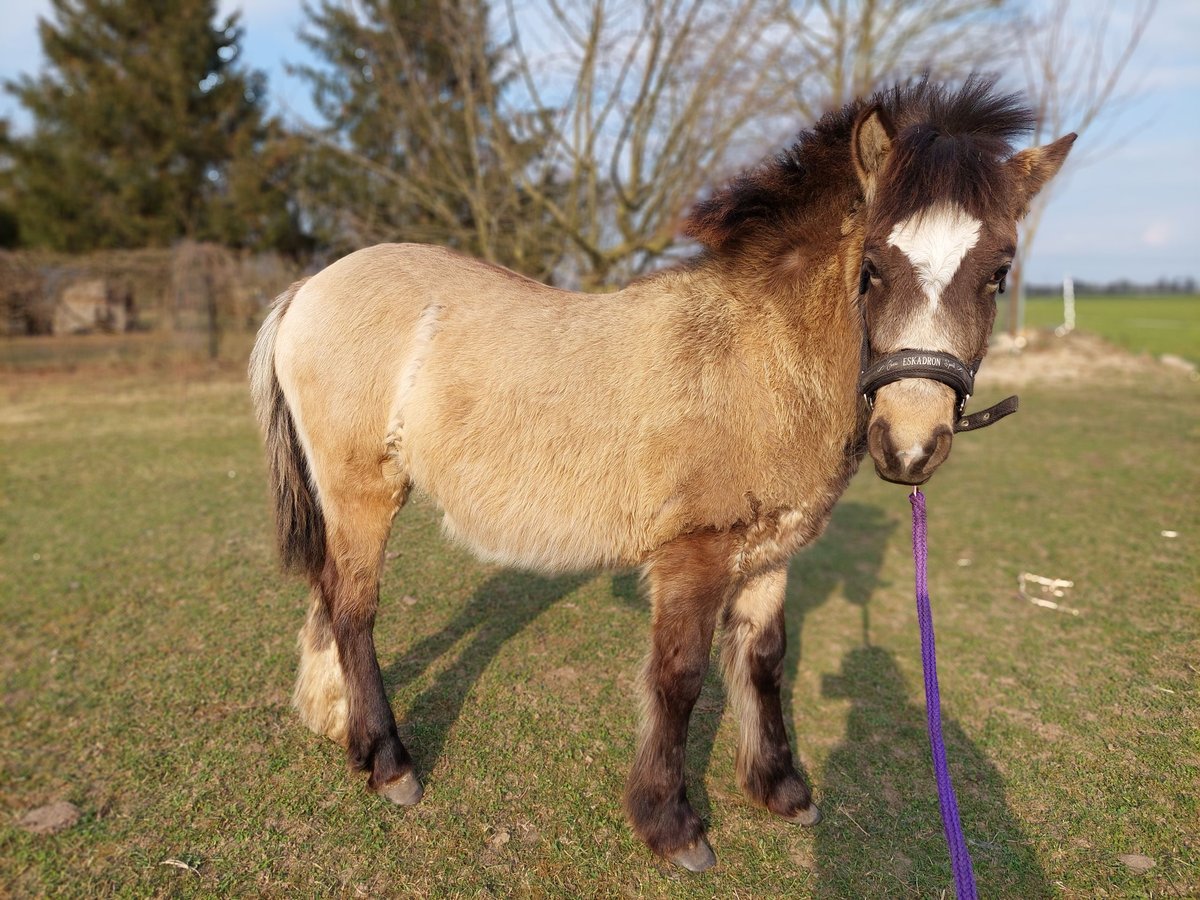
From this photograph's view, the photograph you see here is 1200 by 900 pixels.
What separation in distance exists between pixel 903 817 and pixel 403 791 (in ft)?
7.10

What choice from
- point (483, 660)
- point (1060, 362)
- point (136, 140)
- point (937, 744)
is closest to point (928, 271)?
point (937, 744)

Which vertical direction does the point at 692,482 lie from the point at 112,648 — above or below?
above

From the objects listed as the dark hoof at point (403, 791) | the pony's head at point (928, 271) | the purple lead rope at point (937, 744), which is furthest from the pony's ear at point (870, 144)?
the dark hoof at point (403, 791)

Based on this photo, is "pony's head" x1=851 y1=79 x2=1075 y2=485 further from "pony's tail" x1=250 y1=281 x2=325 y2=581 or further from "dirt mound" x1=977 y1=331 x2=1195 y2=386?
"dirt mound" x1=977 y1=331 x2=1195 y2=386

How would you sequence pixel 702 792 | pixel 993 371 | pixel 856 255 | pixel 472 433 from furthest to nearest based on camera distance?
pixel 993 371 → pixel 702 792 → pixel 472 433 → pixel 856 255

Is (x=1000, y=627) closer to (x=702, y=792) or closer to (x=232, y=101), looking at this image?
(x=702, y=792)

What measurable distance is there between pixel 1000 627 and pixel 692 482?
330cm

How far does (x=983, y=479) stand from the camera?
8.25 meters

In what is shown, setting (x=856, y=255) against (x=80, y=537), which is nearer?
(x=856, y=255)

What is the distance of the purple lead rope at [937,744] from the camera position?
1.98 metres

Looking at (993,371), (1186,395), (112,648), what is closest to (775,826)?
(112,648)

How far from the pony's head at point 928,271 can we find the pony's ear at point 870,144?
0.03 ft

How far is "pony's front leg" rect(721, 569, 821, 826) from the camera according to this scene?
9.98 ft

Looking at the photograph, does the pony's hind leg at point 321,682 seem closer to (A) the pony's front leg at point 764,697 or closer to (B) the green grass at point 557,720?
(B) the green grass at point 557,720
